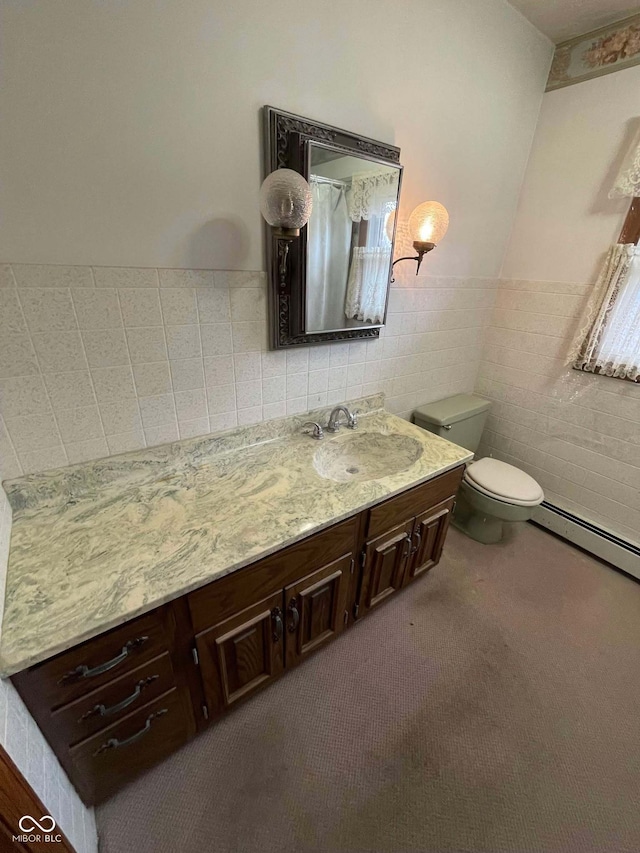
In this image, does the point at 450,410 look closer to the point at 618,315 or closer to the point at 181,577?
the point at 618,315

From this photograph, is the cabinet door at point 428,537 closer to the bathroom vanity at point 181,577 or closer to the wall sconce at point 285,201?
the bathroom vanity at point 181,577

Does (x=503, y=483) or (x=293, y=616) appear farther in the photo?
(x=503, y=483)

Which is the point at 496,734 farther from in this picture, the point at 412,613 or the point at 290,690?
the point at 290,690

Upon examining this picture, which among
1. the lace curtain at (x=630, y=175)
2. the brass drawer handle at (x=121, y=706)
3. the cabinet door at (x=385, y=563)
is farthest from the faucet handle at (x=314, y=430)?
the lace curtain at (x=630, y=175)

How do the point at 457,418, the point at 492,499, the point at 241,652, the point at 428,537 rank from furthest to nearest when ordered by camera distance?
the point at 457,418 → the point at 492,499 → the point at 428,537 → the point at 241,652

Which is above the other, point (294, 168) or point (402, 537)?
point (294, 168)

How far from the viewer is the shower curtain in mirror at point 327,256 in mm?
1173

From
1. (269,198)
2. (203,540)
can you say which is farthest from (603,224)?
(203,540)

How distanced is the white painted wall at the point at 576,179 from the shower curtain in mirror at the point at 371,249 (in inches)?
39.2

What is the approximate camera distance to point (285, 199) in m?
0.95

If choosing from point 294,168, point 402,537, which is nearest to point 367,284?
point 294,168

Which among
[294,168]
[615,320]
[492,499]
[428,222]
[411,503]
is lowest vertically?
[492,499]

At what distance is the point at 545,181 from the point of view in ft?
5.65

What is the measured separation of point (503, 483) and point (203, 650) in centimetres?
158
